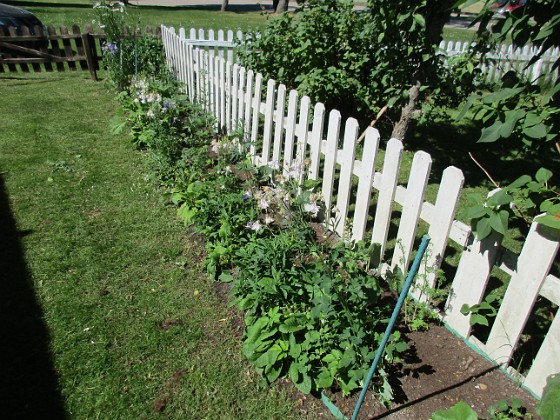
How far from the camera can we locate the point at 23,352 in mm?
2508

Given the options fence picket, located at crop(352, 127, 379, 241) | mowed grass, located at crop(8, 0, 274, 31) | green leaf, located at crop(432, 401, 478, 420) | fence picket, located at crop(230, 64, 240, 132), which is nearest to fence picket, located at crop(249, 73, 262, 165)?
fence picket, located at crop(230, 64, 240, 132)

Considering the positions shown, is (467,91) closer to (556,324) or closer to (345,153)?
(345,153)

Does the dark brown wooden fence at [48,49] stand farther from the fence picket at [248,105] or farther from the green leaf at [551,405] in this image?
the green leaf at [551,405]

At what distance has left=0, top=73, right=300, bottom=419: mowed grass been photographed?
226 centimetres

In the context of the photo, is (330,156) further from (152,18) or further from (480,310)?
(152,18)

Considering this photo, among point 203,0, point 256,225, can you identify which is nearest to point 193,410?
point 256,225

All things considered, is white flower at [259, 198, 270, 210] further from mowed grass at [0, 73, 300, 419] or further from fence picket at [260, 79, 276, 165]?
fence picket at [260, 79, 276, 165]

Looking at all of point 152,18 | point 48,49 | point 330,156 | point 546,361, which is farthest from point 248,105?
point 152,18

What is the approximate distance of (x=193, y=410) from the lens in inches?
86.4

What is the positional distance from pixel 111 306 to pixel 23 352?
1.84 ft

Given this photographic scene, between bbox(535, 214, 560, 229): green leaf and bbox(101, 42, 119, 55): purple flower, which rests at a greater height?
bbox(535, 214, 560, 229): green leaf

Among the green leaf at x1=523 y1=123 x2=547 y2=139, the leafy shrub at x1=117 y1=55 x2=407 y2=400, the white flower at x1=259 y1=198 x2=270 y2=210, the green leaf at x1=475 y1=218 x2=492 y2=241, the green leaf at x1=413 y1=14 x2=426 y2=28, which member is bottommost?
the leafy shrub at x1=117 y1=55 x2=407 y2=400

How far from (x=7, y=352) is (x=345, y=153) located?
2.53 meters

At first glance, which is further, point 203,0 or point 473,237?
point 203,0
